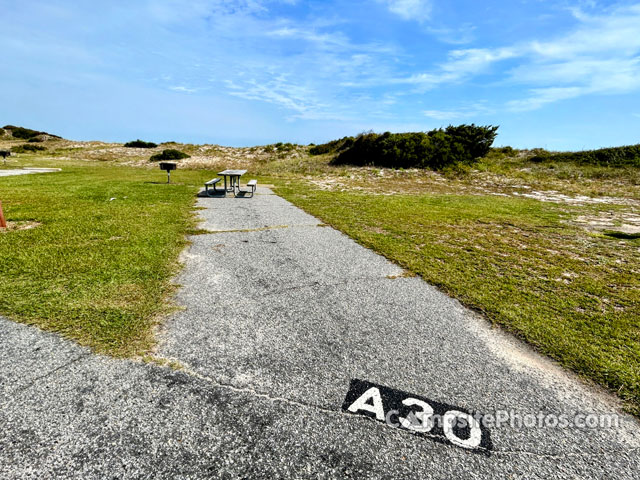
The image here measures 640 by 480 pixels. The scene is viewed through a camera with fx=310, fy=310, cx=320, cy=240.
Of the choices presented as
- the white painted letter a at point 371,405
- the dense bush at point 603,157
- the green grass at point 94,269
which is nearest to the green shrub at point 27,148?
the green grass at point 94,269

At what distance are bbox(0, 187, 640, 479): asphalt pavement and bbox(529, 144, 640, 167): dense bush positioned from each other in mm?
26705

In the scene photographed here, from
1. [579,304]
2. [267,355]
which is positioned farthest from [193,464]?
[579,304]

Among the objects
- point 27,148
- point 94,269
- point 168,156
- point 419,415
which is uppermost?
point 27,148

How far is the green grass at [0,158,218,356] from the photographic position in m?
3.51

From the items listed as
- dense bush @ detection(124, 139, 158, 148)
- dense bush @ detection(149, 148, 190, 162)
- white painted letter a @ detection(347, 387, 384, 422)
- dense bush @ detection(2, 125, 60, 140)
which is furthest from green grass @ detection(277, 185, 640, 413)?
dense bush @ detection(2, 125, 60, 140)

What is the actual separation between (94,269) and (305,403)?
169 inches

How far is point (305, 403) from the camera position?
8.55 feet

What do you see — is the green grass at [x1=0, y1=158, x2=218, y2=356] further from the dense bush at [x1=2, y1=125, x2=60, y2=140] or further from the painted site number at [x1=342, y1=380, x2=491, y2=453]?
the dense bush at [x1=2, y1=125, x2=60, y2=140]

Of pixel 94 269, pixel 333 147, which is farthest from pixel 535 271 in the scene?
pixel 333 147

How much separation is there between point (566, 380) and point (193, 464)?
3397 mm

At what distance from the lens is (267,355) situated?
10.5 ft

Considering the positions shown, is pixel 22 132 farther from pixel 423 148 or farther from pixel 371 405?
pixel 371 405

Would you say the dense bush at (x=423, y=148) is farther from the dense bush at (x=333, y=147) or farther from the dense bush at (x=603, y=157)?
the dense bush at (x=603, y=157)

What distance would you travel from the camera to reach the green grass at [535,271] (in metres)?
3.46
